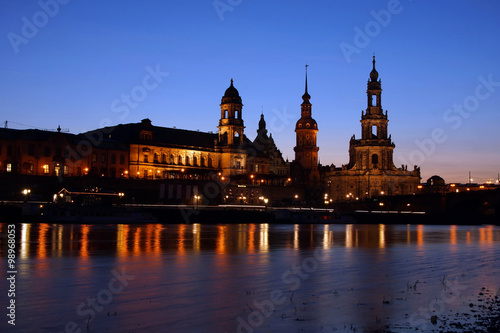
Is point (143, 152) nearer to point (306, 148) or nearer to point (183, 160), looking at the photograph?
point (183, 160)

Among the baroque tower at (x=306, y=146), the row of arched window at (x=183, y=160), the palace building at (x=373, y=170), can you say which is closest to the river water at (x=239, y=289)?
the row of arched window at (x=183, y=160)

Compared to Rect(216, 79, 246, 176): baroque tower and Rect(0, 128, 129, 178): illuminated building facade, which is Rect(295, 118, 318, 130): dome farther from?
Rect(0, 128, 129, 178): illuminated building facade

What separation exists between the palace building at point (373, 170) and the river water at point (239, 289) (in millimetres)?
100423

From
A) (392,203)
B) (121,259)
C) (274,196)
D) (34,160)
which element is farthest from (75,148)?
(121,259)

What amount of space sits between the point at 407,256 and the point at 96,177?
75578 mm

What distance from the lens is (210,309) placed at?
66.5ft

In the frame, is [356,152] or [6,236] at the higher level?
[356,152]

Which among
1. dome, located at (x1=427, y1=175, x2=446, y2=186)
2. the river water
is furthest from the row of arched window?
the river water

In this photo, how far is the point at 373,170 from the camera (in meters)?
141

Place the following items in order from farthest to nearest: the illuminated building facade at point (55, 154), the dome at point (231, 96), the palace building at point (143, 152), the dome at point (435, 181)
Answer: the dome at point (435, 181), the dome at point (231, 96), the palace building at point (143, 152), the illuminated building facade at point (55, 154)

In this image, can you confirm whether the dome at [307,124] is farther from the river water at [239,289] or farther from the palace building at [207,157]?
the river water at [239,289]

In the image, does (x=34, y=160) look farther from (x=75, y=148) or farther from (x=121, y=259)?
(x=121, y=259)

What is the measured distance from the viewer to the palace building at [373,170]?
141000 mm

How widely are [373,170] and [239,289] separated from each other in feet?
396
